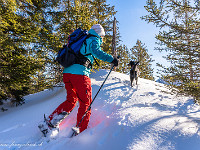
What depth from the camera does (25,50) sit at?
19.8 ft

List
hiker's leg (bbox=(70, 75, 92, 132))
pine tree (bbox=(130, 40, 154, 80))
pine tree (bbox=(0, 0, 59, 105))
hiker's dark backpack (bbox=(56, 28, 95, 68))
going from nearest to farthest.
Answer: hiker's leg (bbox=(70, 75, 92, 132)) < hiker's dark backpack (bbox=(56, 28, 95, 68)) < pine tree (bbox=(0, 0, 59, 105)) < pine tree (bbox=(130, 40, 154, 80))

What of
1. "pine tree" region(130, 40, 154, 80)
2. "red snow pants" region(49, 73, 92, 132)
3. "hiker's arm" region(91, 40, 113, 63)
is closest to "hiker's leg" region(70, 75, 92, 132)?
"red snow pants" region(49, 73, 92, 132)

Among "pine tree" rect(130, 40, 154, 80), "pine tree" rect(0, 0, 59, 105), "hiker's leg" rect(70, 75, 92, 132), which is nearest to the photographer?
"hiker's leg" rect(70, 75, 92, 132)

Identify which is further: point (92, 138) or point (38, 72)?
point (38, 72)

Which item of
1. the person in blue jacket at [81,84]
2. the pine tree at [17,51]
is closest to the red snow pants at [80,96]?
the person in blue jacket at [81,84]

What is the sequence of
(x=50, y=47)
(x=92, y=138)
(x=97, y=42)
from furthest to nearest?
(x=50, y=47) < (x=97, y=42) < (x=92, y=138)

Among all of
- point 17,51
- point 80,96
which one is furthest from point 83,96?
point 17,51

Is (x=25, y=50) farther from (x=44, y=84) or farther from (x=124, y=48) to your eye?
(x=124, y=48)

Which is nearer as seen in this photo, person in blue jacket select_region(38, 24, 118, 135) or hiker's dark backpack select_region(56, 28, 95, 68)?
person in blue jacket select_region(38, 24, 118, 135)

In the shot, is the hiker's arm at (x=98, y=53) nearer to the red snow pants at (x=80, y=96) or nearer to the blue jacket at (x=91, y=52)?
the blue jacket at (x=91, y=52)

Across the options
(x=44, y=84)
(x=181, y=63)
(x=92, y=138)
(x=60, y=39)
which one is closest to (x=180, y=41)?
(x=181, y=63)

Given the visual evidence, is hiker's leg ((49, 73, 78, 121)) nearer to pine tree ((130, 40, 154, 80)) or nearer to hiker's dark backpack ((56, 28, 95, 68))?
hiker's dark backpack ((56, 28, 95, 68))

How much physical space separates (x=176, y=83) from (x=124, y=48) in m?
17.6

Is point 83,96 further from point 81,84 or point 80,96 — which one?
point 81,84
